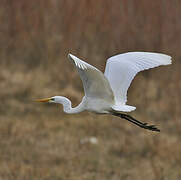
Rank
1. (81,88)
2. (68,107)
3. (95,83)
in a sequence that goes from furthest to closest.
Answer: (81,88) < (68,107) < (95,83)

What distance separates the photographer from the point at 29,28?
335 inches

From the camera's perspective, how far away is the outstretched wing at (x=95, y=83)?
3.29 m

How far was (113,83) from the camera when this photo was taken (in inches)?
153

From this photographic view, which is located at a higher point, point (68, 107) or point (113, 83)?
point (113, 83)

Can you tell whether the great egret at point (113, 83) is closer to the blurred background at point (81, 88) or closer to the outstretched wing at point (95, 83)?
the outstretched wing at point (95, 83)

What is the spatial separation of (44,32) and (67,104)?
4.68 metres

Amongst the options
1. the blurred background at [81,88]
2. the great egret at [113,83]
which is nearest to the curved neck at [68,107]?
the great egret at [113,83]

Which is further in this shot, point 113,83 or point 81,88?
point 81,88

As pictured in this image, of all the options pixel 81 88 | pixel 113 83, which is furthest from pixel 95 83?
pixel 81 88

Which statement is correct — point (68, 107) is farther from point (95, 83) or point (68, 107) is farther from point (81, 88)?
point (81, 88)

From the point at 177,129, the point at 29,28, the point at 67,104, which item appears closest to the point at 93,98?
the point at 67,104

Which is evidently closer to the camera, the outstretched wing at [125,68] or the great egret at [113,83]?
the great egret at [113,83]

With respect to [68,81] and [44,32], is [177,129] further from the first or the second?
[44,32]

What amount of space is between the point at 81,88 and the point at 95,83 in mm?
4469
